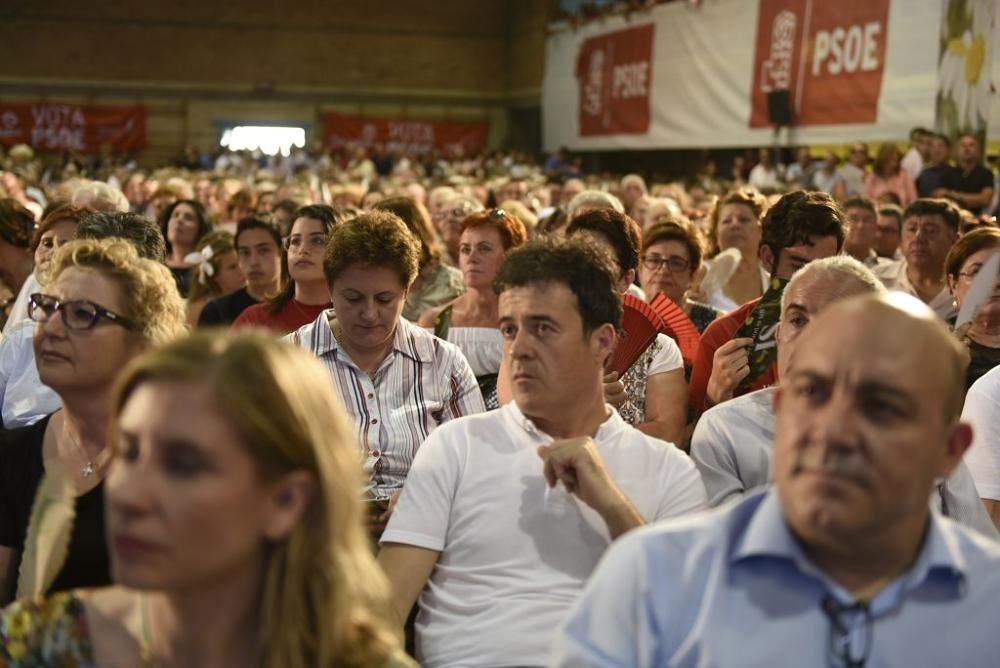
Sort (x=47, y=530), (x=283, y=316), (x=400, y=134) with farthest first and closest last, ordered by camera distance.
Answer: (x=400, y=134), (x=283, y=316), (x=47, y=530)

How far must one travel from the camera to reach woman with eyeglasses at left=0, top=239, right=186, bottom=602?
2369 mm

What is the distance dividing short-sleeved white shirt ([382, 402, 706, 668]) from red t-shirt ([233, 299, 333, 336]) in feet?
6.49

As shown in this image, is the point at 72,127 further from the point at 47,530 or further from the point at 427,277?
the point at 47,530

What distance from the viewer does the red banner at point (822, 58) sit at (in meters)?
14.5

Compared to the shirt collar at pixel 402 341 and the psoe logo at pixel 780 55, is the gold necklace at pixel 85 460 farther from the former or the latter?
the psoe logo at pixel 780 55

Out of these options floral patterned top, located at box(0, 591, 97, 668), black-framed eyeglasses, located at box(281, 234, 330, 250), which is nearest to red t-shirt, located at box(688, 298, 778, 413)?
black-framed eyeglasses, located at box(281, 234, 330, 250)

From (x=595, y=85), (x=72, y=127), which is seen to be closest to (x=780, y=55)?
(x=595, y=85)

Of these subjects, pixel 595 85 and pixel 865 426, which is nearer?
pixel 865 426

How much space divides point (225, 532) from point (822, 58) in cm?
1481

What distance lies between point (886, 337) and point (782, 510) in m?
0.24

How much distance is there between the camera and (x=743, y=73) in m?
17.4

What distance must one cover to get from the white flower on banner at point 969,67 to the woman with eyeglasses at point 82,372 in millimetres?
11153

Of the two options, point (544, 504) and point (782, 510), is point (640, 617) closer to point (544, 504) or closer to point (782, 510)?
point (782, 510)

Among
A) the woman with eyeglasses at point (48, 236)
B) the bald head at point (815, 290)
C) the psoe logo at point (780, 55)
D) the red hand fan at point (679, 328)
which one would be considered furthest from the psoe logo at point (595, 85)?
the bald head at point (815, 290)
